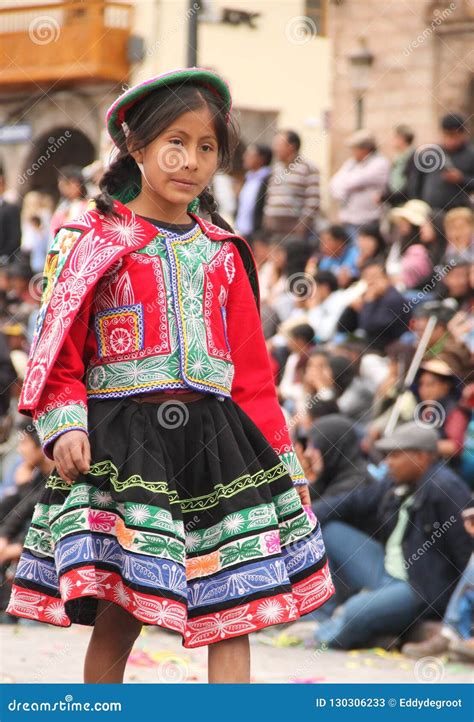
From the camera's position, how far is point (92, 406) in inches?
171

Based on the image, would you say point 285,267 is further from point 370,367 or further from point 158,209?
point 158,209

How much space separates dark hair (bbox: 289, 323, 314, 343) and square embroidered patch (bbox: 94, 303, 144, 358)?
6242mm

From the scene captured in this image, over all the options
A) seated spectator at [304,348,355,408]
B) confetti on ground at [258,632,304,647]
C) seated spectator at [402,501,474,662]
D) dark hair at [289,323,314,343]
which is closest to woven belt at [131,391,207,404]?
seated spectator at [402,501,474,662]

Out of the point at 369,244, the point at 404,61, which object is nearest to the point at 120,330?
the point at 369,244

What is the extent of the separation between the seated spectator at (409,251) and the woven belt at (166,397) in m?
6.34

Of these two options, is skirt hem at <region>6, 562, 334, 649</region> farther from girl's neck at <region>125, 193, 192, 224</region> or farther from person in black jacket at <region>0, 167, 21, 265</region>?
person in black jacket at <region>0, 167, 21, 265</region>

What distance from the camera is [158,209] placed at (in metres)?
4.49

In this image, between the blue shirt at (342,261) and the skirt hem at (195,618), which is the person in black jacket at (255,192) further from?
the skirt hem at (195,618)

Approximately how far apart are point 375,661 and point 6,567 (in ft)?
9.45

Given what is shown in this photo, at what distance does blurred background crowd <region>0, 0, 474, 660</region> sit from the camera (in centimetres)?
755

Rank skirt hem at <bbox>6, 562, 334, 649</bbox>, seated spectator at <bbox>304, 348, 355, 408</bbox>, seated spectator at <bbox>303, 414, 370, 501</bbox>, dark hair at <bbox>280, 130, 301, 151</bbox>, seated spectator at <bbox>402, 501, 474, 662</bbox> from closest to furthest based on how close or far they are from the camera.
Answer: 1. skirt hem at <bbox>6, 562, 334, 649</bbox>
2. seated spectator at <bbox>402, 501, 474, 662</bbox>
3. seated spectator at <bbox>303, 414, 370, 501</bbox>
4. seated spectator at <bbox>304, 348, 355, 408</bbox>
5. dark hair at <bbox>280, 130, 301, 151</bbox>

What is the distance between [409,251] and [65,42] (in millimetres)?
14163

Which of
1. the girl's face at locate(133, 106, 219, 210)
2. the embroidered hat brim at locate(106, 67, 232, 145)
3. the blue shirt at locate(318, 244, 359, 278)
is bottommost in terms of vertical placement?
the blue shirt at locate(318, 244, 359, 278)

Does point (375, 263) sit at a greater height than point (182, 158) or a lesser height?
lesser
